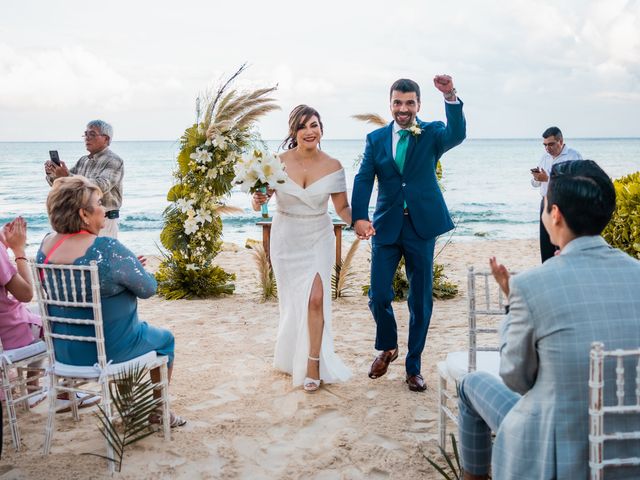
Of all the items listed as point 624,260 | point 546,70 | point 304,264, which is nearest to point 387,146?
point 304,264

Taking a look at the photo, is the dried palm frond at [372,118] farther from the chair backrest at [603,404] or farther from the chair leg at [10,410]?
the chair backrest at [603,404]

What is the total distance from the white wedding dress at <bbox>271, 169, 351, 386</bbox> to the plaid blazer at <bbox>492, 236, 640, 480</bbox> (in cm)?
289

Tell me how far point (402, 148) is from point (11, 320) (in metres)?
3.03

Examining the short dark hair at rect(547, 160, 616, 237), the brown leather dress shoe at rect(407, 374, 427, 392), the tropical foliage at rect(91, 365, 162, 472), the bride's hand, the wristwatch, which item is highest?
the wristwatch

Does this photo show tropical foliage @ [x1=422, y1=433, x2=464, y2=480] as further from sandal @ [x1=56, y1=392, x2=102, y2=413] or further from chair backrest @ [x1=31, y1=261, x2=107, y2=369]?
sandal @ [x1=56, y1=392, x2=102, y2=413]

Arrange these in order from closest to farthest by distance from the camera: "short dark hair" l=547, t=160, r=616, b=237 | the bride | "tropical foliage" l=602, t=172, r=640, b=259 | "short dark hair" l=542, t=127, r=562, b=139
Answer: "short dark hair" l=547, t=160, r=616, b=237
the bride
"tropical foliage" l=602, t=172, r=640, b=259
"short dark hair" l=542, t=127, r=562, b=139

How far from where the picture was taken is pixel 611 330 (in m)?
2.15

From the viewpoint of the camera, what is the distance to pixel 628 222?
22.5ft

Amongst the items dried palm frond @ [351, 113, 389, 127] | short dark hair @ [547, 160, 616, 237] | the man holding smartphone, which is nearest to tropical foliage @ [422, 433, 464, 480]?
short dark hair @ [547, 160, 616, 237]

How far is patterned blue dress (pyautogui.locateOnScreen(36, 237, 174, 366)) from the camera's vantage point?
376 centimetres

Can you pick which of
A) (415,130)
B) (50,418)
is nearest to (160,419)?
(50,418)

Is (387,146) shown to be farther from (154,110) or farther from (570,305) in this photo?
(154,110)

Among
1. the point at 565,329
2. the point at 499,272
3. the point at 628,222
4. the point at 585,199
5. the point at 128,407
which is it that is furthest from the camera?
the point at 628,222

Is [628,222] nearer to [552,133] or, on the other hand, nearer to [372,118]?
[552,133]
